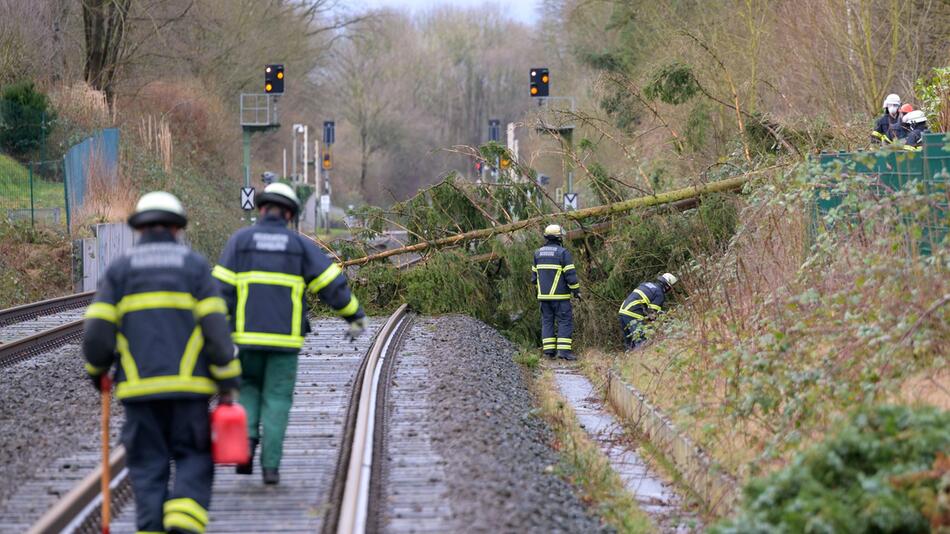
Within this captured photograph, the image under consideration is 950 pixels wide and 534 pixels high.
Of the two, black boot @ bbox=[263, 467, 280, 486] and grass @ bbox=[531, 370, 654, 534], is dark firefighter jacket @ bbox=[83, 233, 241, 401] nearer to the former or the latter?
black boot @ bbox=[263, 467, 280, 486]

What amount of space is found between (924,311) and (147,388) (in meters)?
5.45

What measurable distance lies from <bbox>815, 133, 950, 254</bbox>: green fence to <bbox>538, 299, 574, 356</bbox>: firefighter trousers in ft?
14.5

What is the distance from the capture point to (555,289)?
16500 mm

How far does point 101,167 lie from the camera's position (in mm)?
29344

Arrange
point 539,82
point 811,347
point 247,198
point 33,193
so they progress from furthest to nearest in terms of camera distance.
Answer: point 247,198 → point 539,82 → point 33,193 → point 811,347

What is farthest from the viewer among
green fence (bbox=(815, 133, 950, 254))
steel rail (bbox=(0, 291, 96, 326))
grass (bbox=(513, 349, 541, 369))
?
steel rail (bbox=(0, 291, 96, 326))

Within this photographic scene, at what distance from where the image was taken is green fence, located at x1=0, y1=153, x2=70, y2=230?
26.3m

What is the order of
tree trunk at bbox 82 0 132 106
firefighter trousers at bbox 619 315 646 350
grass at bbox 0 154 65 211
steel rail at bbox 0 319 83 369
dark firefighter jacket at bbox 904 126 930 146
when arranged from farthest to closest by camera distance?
tree trunk at bbox 82 0 132 106 → grass at bbox 0 154 65 211 → firefighter trousers at bbox 619 315 646 350 → steel rail at bbox 0 319 83 369 → dark firefighter jacket at bbox 904 126 930 146

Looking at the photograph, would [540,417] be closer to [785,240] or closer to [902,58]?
[785,240]

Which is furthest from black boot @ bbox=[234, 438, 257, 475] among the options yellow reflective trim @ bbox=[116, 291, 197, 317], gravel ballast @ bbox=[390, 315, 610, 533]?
yellow reflective trim @ bbox=[116, 291, 197, 317]

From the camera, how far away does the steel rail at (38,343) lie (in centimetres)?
1406

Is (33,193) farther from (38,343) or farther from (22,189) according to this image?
(38,343)

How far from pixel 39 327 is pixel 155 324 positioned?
12.0 meters

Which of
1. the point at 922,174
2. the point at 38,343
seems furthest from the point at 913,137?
the point at 38,343
